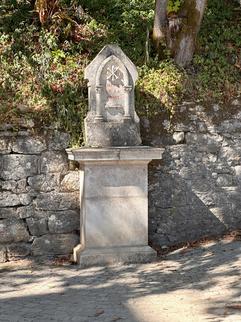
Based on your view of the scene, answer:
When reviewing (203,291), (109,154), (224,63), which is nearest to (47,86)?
(109,154)

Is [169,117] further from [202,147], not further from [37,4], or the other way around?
[37,4]

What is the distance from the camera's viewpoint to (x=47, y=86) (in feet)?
22.0

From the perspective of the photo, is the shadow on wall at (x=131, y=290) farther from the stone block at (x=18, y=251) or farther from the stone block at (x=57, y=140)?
the stone block at (x=57, y=140)

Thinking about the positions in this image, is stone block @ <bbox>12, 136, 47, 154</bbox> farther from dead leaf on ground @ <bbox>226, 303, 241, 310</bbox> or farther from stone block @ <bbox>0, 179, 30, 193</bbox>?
dead leaf on ground @ <bbox>226, 303, 241, 310</bbox>

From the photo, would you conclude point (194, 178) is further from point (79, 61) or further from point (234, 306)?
point (234, 306)

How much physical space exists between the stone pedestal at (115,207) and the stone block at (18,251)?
649mm

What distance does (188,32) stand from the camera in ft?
24.7

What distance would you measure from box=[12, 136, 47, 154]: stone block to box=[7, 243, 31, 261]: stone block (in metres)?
1.19

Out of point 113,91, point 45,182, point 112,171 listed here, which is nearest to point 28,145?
point 45,182

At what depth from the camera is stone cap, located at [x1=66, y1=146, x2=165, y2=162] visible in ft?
19.7

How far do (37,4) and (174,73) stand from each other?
2.25 meters

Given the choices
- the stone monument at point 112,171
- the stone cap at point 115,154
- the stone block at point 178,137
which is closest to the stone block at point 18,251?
the stone monument at point 112,171

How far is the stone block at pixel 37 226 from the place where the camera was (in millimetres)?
6418

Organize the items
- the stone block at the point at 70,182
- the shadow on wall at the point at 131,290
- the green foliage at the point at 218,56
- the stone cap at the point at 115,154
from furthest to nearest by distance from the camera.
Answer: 1. the green foliage at the point at 218,56
2. the stone block at the point at 70,182
3. the stone cap at the point at 115,154
4. the shadow on wall at the point at 131,290
